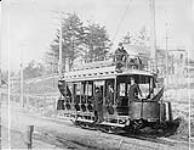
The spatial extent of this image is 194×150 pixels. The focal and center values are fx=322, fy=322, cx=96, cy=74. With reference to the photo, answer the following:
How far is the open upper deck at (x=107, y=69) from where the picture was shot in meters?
1.91

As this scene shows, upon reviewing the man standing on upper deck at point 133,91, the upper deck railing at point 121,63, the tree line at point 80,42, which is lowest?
the man standing on upper deck at point 133,91

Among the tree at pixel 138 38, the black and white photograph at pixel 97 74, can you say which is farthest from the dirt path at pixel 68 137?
the tree at pixel 138 38

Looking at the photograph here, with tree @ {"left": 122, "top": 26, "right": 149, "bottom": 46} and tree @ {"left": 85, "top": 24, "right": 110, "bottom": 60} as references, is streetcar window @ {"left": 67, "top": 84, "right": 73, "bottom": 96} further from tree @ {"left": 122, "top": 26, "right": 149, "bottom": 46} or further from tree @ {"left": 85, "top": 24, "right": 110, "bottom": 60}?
tree @ {"left": 122, "top": 26, "right": 149, "bottom": 46}

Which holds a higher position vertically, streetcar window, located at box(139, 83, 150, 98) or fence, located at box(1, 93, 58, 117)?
streetcar window, located at box(139, 83, 150, 98)

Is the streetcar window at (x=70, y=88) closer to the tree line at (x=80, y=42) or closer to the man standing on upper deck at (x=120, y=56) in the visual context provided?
the tree line at (x=80, y=42)

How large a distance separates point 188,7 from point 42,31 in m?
1.07

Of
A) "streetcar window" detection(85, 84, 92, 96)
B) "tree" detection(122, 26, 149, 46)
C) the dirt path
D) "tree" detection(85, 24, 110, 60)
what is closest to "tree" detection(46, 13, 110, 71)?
"tree" detection(85, 24, 110, 60)

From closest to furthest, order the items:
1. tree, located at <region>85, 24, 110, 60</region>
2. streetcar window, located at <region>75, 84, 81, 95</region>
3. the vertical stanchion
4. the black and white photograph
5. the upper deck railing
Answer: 1. the black and white photograph
2. the upper deck railing
3. tree, located at <region>85, 24, 110, 60</region>
4. the vertical stanchion
5. streetcar window, located at <region>75, 84, 81, 95</region>

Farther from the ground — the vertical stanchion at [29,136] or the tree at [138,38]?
the tree at [138,38]

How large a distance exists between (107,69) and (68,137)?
20.5 inches

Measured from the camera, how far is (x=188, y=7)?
1.66m

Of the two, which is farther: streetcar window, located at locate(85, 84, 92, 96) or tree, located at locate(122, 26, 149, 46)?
streetcar window, located at locate(85, 84, 92, 96)

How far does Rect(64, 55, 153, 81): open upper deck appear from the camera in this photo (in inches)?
75.4

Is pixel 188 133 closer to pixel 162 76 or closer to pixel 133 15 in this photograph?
pixel 162 76
